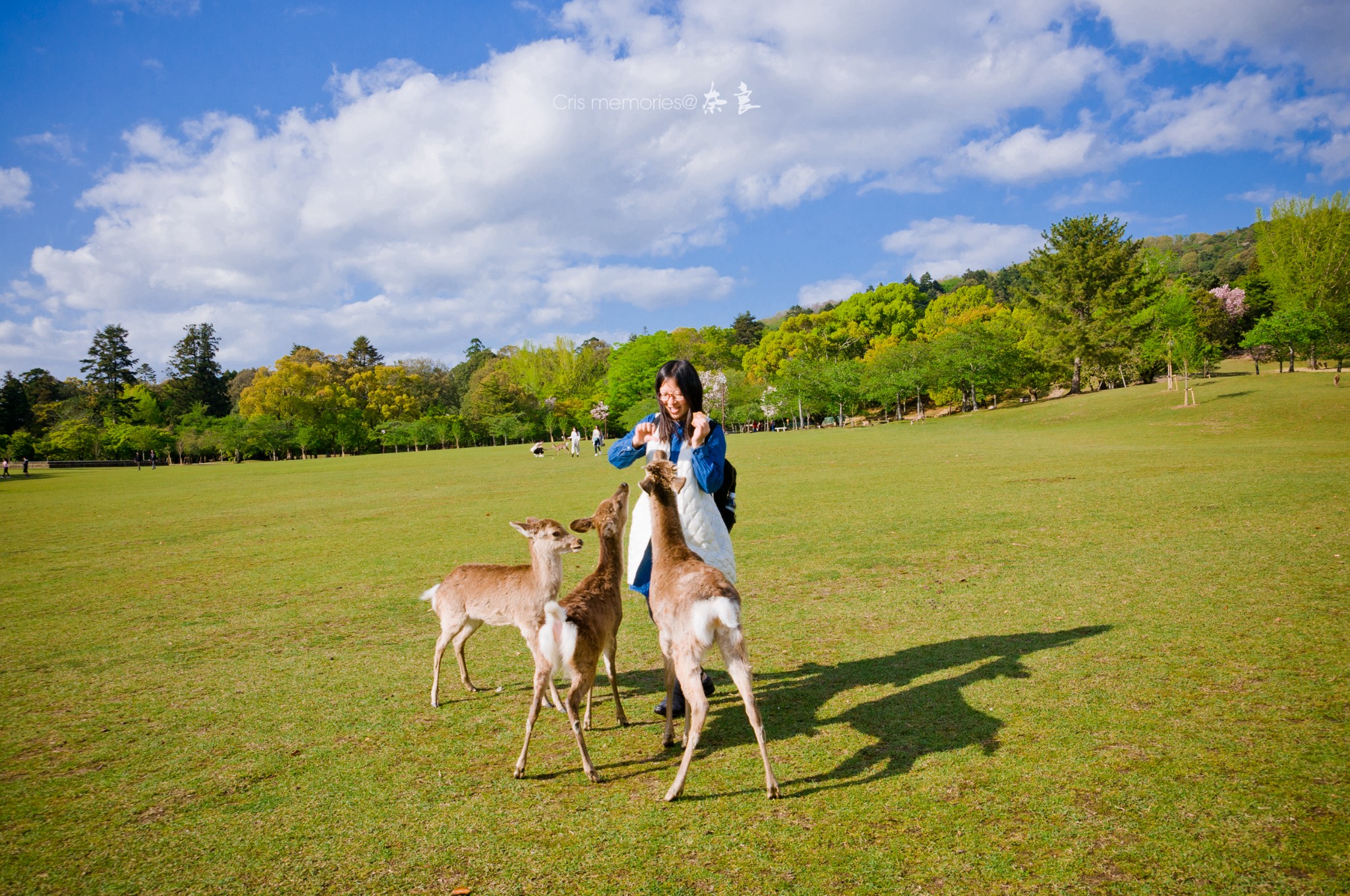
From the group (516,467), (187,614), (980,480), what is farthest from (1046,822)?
(516,467)

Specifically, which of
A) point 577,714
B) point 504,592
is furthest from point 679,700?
point 504,592

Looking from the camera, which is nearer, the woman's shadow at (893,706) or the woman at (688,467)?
the woman's shadow at (893,706)

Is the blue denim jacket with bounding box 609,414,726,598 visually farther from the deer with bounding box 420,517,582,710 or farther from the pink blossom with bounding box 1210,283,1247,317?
the pink blossom with bounding box 1210,283,1247,317

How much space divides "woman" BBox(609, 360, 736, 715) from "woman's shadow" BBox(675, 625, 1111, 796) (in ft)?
1.75

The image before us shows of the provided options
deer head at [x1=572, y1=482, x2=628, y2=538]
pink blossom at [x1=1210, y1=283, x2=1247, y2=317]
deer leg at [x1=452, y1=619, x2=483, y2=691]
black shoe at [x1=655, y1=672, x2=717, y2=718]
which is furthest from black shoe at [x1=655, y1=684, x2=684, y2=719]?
pink blossom at [x1=1210, y1=283, x2=1247, y2=317]

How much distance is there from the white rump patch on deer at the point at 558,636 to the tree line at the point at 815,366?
151ft

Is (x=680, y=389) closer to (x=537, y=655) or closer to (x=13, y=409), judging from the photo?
(x=537, y=655)

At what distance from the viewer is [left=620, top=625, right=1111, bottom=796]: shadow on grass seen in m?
4.18

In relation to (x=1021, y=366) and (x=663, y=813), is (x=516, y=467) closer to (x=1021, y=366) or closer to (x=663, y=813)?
(x=663, y=813)

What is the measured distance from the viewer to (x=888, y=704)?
491cm

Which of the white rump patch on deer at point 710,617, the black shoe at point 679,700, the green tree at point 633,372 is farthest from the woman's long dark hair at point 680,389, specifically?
the green tree at point 633,372

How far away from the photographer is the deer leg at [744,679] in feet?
12.1

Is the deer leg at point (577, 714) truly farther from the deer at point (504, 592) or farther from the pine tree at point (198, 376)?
the pine tree at point (198, 376)

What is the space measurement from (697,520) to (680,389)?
3.17ft
